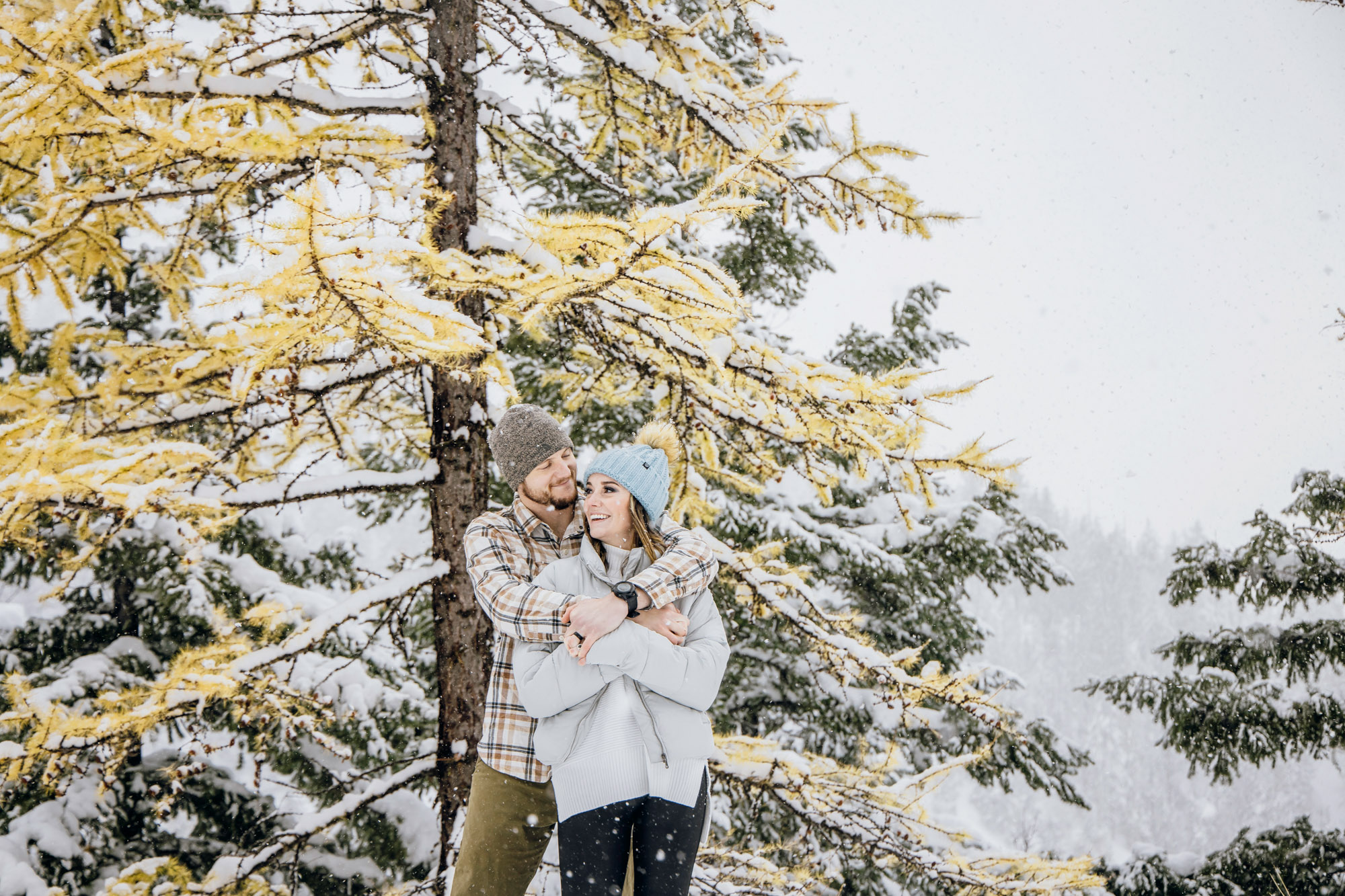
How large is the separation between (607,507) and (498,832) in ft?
4.10

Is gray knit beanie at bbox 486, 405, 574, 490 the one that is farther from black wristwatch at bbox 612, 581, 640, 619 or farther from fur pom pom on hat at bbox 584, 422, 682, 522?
black wristwatch at bbox 612, 581, 640, 619

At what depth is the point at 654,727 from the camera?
2.26m

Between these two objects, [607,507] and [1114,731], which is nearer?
[607,507]

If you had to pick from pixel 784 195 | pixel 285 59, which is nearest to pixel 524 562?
pixel 784 195

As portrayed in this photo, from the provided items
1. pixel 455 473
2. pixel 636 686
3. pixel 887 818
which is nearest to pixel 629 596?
pixel 636 686

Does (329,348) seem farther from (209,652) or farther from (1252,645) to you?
(1252,645)

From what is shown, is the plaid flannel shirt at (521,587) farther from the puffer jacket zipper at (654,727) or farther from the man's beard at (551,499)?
the puffer jacket zipper at (654,727)

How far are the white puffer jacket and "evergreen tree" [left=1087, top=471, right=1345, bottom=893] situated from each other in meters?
7.08

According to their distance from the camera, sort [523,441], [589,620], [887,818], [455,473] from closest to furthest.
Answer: [589,620] < [523,441] < [455,473] < [887,818]

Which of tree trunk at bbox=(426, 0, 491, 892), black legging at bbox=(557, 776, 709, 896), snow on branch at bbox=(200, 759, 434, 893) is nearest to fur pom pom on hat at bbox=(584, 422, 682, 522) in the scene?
black legging at bbox=(557, 776, 709, 896)

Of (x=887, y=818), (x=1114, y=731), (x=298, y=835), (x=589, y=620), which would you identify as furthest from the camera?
(x=1114, y=731)

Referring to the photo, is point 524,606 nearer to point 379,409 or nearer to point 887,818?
point 379,409

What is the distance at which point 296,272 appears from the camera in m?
1.83

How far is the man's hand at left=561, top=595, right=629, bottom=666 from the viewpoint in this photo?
2.10m
